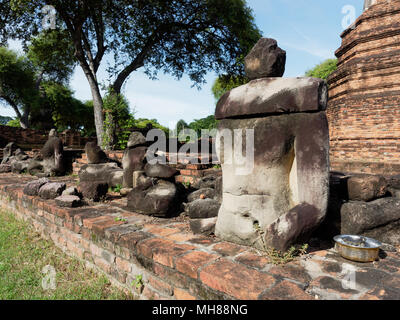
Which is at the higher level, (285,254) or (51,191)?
(51,191)

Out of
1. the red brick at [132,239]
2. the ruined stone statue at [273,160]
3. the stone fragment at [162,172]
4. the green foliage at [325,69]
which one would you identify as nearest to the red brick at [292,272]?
the ruined stone statue at [273,160]

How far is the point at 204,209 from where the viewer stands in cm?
232

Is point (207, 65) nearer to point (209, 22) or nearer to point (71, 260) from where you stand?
point (209, 22)

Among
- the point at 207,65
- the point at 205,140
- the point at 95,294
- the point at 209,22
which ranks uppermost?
the point at 209,22

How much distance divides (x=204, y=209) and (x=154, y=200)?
607 millimetres

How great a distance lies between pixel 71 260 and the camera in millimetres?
2682

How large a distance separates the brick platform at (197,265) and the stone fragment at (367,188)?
17.2 inches

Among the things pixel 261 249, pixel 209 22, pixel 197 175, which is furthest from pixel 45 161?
pixel 209 22

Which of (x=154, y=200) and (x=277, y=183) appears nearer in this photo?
(x=277, y=183)

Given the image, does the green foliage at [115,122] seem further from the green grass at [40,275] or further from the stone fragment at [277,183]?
the stone fragment at [277,183]

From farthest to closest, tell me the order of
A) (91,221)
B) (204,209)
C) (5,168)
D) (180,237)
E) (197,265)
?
(5,168) < (91,221) < (204,209) < (180,237) < (197,265)

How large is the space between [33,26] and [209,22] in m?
6.37

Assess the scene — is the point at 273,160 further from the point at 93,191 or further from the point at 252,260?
the point at 93,191

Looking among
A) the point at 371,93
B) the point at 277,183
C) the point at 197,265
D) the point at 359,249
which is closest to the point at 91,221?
the point at 197,265
